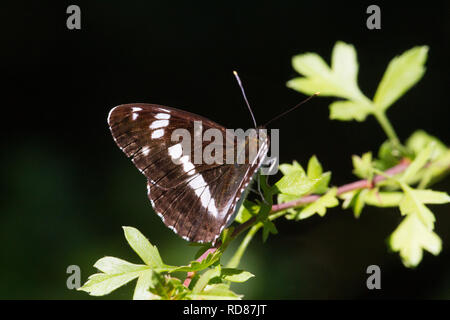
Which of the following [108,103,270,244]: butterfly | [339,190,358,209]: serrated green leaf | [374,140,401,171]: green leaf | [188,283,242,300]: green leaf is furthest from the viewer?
[374,140,401,171]: green leaf

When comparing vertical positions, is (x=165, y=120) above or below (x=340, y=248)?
above

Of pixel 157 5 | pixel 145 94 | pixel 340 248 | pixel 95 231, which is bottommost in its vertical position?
pixel 340 248

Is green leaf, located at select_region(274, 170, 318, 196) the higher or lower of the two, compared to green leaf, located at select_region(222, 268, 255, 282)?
higher

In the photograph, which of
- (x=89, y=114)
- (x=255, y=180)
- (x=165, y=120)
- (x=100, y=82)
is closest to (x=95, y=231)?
(x=89, y=114)

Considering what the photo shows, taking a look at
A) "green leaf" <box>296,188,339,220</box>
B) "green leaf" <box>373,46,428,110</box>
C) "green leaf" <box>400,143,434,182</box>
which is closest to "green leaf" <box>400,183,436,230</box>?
"green leaf" <box>400,143,434,182</box>

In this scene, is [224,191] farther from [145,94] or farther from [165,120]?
[145,94]

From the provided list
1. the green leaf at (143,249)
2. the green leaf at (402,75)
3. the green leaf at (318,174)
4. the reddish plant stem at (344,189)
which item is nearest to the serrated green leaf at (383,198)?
the reddish plant stem at (344,189)

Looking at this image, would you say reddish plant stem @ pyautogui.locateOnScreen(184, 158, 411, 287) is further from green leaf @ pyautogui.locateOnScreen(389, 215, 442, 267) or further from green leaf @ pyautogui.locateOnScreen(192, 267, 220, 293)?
green leaf @ pyautogui.locateOnScreen(389, 215, 442, 267)
